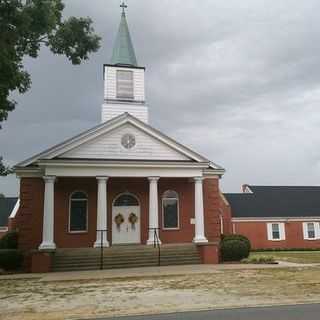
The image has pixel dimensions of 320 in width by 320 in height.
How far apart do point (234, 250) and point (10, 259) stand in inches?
413

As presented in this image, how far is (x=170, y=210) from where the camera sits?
24.8m

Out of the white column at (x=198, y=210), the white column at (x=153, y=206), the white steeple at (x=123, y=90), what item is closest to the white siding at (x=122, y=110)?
the white steeple at (x=123, y=90)

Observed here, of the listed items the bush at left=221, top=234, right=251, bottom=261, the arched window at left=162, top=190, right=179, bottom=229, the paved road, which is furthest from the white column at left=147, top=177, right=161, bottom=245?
the paved road

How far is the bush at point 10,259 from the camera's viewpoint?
1961cm

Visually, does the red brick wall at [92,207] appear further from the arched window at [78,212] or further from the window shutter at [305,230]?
the window shutter at [305,230]

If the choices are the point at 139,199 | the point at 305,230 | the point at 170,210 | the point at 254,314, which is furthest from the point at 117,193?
the point at 305,230

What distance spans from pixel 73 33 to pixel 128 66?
14.2 meters

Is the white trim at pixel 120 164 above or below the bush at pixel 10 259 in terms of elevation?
above

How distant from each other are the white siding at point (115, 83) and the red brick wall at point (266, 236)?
18575 mm

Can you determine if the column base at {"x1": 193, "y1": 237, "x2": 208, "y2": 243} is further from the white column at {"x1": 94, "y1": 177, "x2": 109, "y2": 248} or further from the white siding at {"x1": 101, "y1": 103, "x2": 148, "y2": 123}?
the white siding at {"x1": 101, "y1": 103, "x2": 148, "y2": 123}

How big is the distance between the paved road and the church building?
12.0m

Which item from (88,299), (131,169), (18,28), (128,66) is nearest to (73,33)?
(18,28)

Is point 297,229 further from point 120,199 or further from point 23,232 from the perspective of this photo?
point 23,232

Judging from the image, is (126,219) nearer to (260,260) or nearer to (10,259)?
(10,259)
